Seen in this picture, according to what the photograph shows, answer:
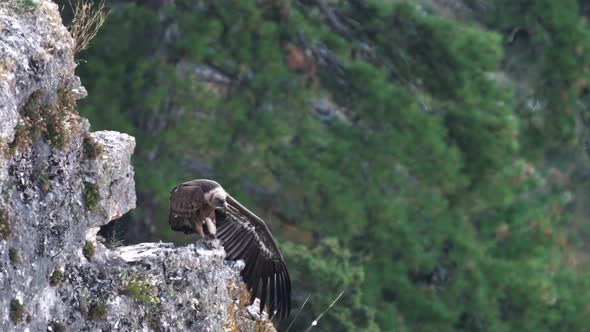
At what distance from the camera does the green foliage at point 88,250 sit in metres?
5.52

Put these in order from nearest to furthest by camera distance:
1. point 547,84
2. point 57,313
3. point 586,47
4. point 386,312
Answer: point 57,313
point 386,312
point 586,47
point 547,84

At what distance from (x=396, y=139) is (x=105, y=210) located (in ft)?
21.1

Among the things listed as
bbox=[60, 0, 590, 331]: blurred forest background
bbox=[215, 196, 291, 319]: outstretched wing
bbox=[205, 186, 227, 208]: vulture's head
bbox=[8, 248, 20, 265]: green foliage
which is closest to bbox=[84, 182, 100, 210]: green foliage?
bbox=[8, 248, 20, 265]: green foliage

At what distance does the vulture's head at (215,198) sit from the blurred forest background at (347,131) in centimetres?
499

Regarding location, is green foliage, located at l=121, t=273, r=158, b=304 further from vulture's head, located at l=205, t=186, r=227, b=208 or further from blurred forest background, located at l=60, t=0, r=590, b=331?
Answer: blurred forest background, located at l=60, t=0, r=590, b=331

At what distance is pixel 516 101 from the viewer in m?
15.0

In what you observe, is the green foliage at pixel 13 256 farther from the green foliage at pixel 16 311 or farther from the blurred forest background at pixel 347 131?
the blurred forest background at pixel 347 131

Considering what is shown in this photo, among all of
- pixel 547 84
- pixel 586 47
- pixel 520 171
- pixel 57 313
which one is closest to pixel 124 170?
pixel 57 313

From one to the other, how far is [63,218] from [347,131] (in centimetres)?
695

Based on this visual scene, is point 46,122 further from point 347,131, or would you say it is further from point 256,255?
point 347,131

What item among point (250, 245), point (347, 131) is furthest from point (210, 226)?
point (347, 131)

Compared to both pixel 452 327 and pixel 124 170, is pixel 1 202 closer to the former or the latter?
pixel 124 170

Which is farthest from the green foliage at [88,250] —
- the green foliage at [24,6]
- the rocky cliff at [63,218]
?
the green foliage at [24,6]

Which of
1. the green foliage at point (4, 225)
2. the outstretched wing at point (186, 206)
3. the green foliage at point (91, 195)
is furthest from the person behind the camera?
the outstretched wing at point (186, 206)
